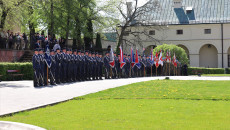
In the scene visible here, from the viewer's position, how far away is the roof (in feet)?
195

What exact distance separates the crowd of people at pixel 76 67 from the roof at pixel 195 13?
29.8 m

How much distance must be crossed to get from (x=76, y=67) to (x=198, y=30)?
4164cm

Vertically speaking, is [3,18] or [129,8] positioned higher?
[129,8]

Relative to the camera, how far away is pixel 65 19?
131 feet

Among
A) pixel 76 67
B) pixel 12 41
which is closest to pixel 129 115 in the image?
pixel 76 67

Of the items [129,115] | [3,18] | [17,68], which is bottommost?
[129,115]

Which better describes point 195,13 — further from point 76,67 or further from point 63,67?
point 63,67

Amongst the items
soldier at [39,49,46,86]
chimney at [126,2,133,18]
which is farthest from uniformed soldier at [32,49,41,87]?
chimney at [126,2,133,18]

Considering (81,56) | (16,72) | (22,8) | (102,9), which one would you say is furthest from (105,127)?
(102,9)

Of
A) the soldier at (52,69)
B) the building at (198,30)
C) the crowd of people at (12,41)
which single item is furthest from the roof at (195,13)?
the soldier at (52,69)

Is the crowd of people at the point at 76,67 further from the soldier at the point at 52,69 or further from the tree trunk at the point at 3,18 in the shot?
the tree trunk at the point at 3,18

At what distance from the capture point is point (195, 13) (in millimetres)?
60875

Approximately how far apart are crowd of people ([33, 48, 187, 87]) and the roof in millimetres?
29829

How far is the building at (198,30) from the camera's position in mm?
58594
